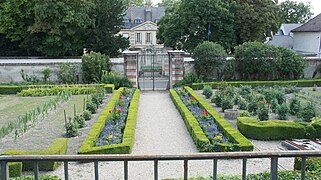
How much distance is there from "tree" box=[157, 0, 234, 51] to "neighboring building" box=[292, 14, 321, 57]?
8490 mm

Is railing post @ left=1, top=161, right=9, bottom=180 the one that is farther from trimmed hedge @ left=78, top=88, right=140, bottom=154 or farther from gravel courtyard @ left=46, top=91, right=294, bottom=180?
trimmed hedge @ left=78, top=88, right=140, bottom=154

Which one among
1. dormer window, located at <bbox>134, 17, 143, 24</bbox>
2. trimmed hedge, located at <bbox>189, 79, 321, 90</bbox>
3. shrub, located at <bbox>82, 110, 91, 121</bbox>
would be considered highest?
dormer window, located at <bbox>134, 17, 143, 24</bbox>

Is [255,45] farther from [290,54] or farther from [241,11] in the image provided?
[241,11]

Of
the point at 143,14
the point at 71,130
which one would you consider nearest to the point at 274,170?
the point at 71,130

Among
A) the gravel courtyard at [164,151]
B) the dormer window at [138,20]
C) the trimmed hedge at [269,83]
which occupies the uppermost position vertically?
the dormer window at [138,20]

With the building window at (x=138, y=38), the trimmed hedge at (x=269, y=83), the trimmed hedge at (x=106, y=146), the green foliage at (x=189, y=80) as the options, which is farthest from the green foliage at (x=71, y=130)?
the building window at (x=138, y=38)

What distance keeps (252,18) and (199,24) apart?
4.07 meters

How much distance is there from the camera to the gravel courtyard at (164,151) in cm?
759

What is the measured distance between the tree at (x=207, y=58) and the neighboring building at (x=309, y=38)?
12.6 meters

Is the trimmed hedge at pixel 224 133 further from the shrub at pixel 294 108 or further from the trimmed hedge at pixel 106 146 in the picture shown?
the shrub at pixel 294 108

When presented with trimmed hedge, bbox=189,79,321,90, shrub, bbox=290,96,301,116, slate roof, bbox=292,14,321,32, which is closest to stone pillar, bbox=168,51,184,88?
trimmed hedge, bbox=189,79,321,90

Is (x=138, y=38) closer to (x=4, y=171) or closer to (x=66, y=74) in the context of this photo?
(x=66, y=74)

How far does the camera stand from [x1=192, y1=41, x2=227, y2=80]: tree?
21.1 meters

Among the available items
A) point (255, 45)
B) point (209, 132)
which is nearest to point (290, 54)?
point (255, 45)
